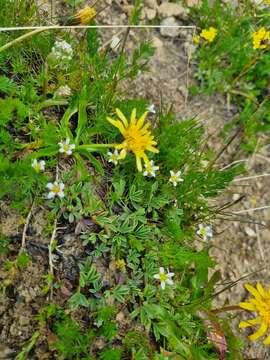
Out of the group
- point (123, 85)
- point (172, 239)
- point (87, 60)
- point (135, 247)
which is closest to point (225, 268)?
point (172, 239)

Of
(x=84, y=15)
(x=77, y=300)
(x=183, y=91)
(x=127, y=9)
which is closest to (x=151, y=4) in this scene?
(x=127, y=9)

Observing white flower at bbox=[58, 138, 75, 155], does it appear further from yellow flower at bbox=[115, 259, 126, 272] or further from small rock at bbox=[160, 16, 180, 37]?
small rock at bbox=[160, 16, 180, 37]

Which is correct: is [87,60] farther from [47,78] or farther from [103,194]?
[103,194]

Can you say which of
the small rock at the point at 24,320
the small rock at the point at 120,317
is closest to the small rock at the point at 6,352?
the small rock at the point at 24,320

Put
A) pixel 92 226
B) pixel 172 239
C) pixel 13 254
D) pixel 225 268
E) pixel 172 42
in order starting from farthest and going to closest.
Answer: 1. pixel 172 42
2. pixel 225 268
3. pixel 172 239
4. pixel 92 226
5. pixel 13 254

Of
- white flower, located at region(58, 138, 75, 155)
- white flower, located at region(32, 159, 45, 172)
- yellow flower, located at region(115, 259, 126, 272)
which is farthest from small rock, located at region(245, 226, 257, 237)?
white flower, located at region(32, 159, 45, 172)

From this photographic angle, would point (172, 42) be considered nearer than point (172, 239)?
No

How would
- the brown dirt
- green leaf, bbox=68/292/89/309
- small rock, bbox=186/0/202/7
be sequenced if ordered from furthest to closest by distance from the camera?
small rock, bbox=186/0/202/7 < the brown dirt < green leaf, bbox=68/292/89/309

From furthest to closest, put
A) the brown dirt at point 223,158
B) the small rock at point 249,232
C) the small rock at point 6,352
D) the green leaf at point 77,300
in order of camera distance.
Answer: the small rock at point 249,232 → the brown dirt at point 223,158 → the green leaf at point 77,300 → the small rock at point 6,352

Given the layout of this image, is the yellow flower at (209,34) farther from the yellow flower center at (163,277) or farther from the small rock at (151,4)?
the yellow flower center at (163,277)
